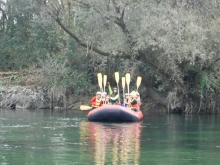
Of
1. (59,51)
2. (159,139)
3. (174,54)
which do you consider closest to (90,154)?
(159,139)

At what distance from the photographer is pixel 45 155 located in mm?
15336

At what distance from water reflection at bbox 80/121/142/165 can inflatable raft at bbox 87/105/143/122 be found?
47 cm

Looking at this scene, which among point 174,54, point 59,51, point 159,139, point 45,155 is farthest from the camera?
point 59,51

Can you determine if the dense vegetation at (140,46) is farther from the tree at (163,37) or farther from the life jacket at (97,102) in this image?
the life jacket at (97,102)

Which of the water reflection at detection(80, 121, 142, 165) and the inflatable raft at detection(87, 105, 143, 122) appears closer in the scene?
the water reflection at detection(80, 121, 142, 165)

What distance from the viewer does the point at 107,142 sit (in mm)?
18078

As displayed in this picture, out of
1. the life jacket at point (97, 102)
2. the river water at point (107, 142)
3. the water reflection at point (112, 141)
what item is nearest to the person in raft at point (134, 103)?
the river water at point (107, 142)

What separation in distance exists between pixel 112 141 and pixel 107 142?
303 mm

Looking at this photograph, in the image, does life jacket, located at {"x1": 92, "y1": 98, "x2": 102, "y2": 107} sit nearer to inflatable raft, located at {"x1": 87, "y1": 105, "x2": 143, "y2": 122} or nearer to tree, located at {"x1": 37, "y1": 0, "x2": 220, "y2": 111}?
inflatable raft, located at {"x1": 87, "y1": 105, "x2": 143, "y2": 122}

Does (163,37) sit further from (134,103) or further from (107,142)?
(107,142)

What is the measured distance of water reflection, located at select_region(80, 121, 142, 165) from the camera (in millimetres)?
14938

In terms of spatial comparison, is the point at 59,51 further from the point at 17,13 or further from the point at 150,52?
the point at 150,52

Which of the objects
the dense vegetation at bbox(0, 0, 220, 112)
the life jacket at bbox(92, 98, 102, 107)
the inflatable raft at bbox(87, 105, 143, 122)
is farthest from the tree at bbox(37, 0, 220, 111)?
the inflatable raft at bbox(87, 105, 143, 122)

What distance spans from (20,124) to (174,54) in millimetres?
8039
